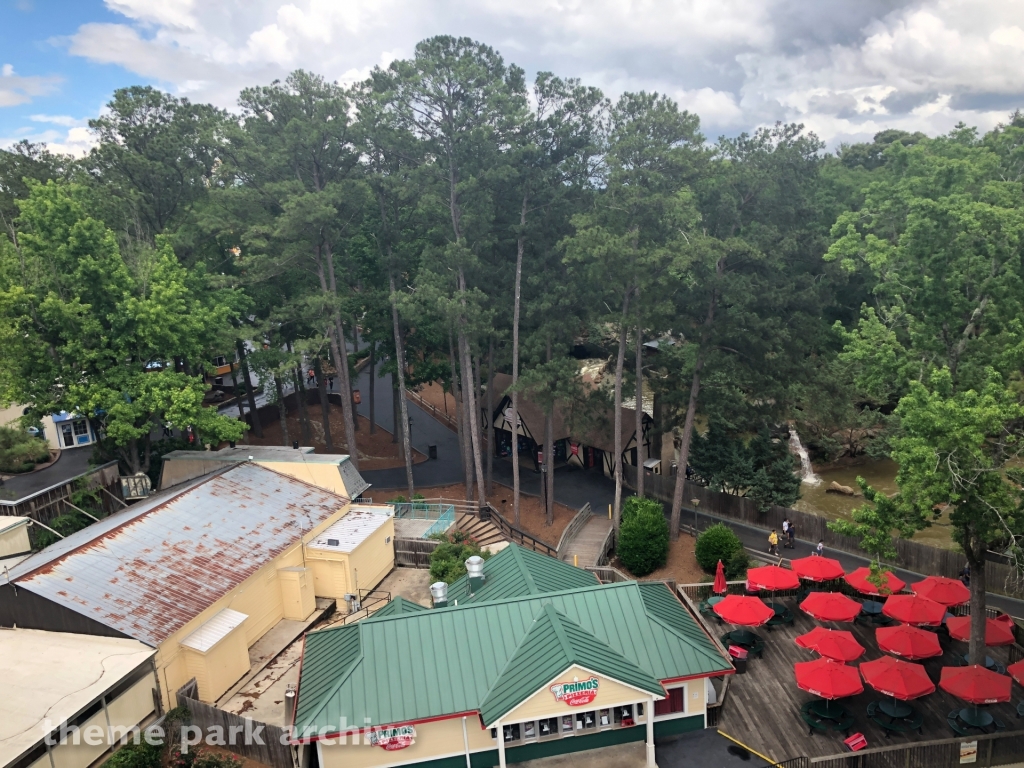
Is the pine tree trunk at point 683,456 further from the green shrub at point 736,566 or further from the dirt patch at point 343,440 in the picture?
the dirt patch at point 343,440

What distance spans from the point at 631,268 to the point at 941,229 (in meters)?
10.0

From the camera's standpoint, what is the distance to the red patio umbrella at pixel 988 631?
59.4 feet

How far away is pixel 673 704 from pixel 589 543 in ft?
39.6

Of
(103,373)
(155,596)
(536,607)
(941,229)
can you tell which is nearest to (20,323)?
(103,373)

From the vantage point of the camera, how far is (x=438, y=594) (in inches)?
722

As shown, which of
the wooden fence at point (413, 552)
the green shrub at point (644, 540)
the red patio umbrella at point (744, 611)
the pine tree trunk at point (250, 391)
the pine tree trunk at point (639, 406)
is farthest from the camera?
the pine tree trunk at point (250, 391)

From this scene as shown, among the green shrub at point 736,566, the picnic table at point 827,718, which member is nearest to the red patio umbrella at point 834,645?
the picnic table at point 827,718

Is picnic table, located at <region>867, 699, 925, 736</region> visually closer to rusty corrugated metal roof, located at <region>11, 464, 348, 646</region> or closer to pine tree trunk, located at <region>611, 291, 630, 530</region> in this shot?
pine tree trunk, located at <region>611, 291, 630, 530</region>

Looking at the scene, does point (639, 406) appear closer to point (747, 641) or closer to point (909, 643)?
point (747, 641)

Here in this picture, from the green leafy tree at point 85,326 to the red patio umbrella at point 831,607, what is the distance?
20622 millimetres

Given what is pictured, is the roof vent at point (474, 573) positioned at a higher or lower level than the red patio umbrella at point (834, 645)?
higher

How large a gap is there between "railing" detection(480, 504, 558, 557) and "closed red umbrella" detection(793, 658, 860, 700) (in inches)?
433

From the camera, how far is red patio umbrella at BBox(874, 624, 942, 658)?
17.7 m

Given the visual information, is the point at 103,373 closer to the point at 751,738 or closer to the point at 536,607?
the point at 536,607
